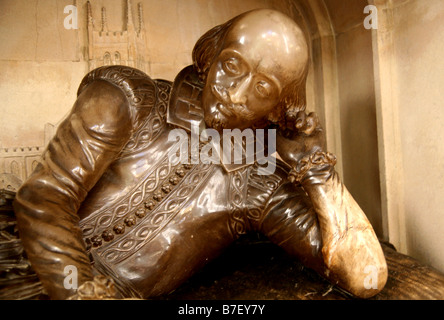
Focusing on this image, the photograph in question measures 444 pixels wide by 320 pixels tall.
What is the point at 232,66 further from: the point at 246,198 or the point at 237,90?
the point at 246,198

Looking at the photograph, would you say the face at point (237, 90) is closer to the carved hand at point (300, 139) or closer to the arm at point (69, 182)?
the carved hand at point (300, 139)

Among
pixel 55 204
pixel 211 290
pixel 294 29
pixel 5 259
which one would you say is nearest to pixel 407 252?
pixel 211 290

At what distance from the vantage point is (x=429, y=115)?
2.02m

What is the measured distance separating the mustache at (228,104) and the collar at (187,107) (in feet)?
0.58

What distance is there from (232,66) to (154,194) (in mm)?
643

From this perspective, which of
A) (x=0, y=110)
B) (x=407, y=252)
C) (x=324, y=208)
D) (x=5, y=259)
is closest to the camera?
(x=5, y=259)

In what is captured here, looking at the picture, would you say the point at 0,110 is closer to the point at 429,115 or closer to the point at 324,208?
the point at 324,208

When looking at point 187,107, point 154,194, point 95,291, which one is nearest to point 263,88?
point 187,107

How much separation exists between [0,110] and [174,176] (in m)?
1.37

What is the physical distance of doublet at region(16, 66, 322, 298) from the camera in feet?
5.23

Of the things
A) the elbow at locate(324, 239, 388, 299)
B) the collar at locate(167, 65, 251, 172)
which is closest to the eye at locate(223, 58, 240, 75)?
the collar at locate(167, 65, 251, 172)

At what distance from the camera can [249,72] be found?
1618mm

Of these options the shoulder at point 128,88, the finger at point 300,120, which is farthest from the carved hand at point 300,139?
the shoulder at point 128,88

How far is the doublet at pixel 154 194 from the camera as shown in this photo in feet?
5.23
